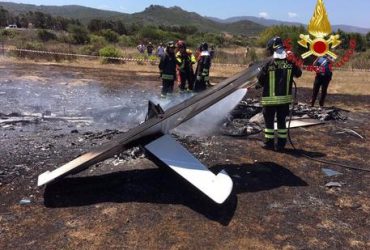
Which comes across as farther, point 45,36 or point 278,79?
point 45,36

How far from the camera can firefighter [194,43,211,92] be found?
1159cm

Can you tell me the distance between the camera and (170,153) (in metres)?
5.16

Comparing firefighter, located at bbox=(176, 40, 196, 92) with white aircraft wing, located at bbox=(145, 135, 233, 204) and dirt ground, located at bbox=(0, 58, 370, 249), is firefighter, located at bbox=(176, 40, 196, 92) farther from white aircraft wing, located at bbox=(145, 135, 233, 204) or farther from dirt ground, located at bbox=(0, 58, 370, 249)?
white aircraft wing, located at bbox=(145, 135, 233, 204)

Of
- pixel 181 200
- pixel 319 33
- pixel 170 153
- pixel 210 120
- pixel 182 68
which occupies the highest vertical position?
pixel 319 33

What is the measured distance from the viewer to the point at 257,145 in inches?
291

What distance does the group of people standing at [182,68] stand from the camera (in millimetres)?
10641

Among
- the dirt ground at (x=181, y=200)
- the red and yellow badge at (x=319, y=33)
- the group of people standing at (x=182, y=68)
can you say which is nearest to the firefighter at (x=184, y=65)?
the group of people standing at (x=182, y=68)

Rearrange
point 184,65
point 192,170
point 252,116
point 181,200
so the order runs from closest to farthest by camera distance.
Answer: point 192,170, point 181,200, point 252,116, point 184,65

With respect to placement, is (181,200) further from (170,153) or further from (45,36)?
(45,36)

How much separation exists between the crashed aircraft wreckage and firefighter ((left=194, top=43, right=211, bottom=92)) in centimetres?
532

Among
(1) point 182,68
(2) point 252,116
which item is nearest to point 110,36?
(1) point 182,68

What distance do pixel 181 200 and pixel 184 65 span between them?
7.01 m

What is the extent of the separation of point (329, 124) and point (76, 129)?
5.34m

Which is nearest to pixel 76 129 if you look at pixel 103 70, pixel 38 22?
pixel 103 70
